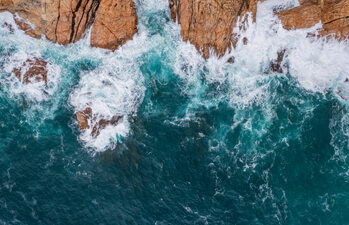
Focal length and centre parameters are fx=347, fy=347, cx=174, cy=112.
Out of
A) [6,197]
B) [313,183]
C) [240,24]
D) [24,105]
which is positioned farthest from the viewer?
→ [240,24]

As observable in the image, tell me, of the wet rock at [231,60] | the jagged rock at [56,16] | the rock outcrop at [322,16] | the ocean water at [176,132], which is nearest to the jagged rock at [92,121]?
the ocean water at [176,132]

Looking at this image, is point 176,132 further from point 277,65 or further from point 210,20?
point 277,65

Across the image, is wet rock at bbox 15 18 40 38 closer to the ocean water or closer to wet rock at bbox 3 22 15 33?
the ocean water

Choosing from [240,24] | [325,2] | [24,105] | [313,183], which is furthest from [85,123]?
[325,2]

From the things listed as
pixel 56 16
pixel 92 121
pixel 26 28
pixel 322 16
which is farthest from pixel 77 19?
pixel 322 16

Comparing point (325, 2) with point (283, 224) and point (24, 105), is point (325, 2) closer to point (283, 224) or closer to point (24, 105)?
point (283, 224)

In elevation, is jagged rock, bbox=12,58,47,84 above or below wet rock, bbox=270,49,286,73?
below

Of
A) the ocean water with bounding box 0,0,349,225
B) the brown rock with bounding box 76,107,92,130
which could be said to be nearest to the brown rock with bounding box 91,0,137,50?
the ocean water with bounding box 0,0,349,225
